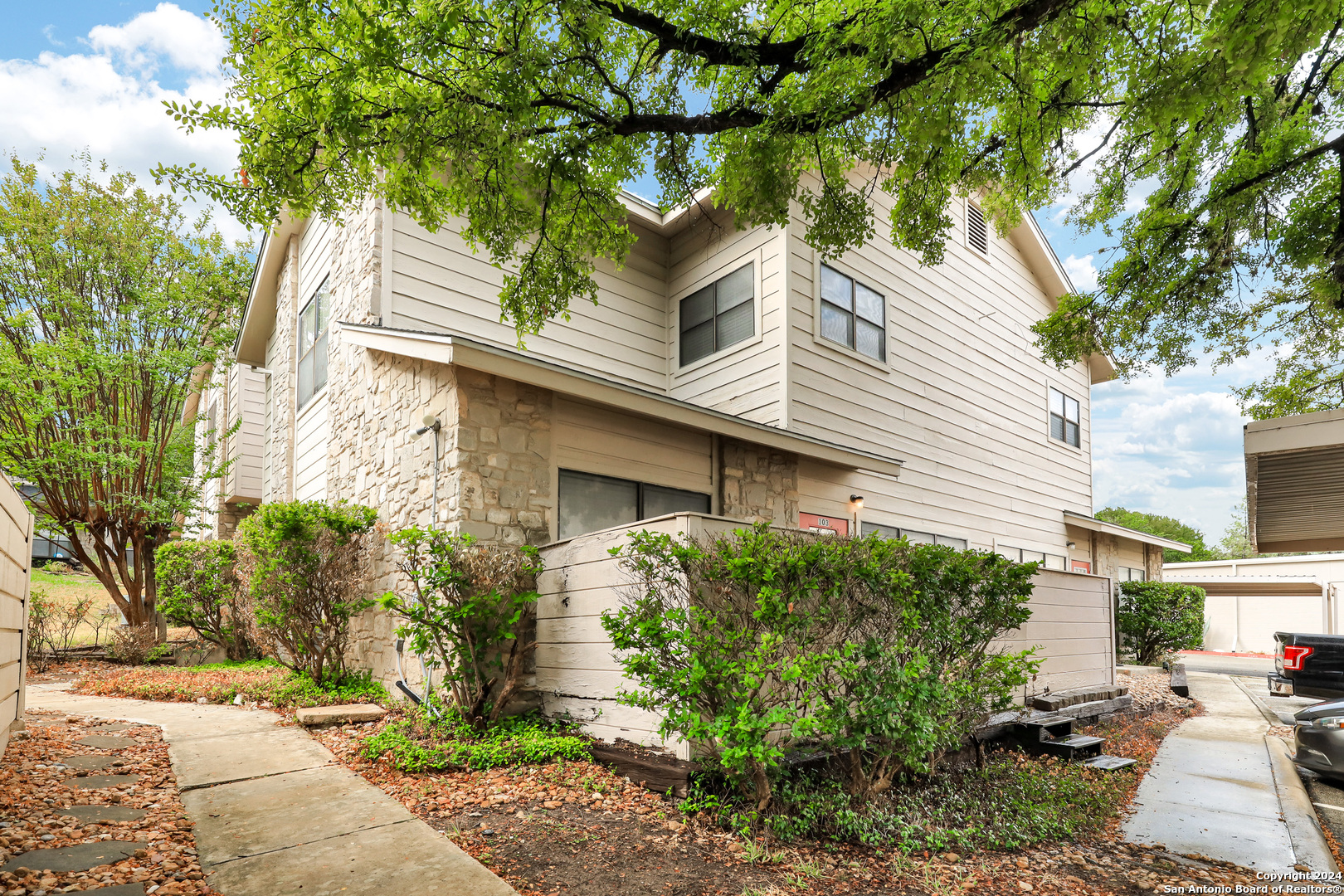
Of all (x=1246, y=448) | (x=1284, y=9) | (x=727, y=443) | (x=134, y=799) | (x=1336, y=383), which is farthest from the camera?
(x=1336, y=383)

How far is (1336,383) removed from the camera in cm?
1098

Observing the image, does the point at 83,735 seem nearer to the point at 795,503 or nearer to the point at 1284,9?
the point at 795,503

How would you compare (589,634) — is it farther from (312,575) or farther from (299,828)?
(312,575)

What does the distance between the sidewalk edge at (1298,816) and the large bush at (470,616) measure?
554 centimetres

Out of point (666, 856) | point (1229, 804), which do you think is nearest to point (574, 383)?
point (666, 856)

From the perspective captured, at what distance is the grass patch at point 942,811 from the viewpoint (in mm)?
4305

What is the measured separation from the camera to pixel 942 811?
15.9ft

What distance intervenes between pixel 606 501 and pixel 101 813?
4.66 meters

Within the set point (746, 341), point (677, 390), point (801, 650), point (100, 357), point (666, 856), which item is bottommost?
point (666, 856)

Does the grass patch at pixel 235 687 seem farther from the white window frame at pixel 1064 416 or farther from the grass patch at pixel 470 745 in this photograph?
the white window frame at pixel 1064 416

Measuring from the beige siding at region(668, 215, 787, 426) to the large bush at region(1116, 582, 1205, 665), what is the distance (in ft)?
34.9

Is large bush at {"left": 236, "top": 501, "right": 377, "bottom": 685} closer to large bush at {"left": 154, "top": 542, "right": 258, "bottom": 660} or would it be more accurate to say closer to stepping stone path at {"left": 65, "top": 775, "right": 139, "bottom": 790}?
stepping stone path at {"left": 65, "top": 775, "right": 139, "bottom": 790}

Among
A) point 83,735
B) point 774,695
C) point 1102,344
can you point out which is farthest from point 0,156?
point 1102,344

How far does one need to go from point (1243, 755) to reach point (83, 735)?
10.9 meters
